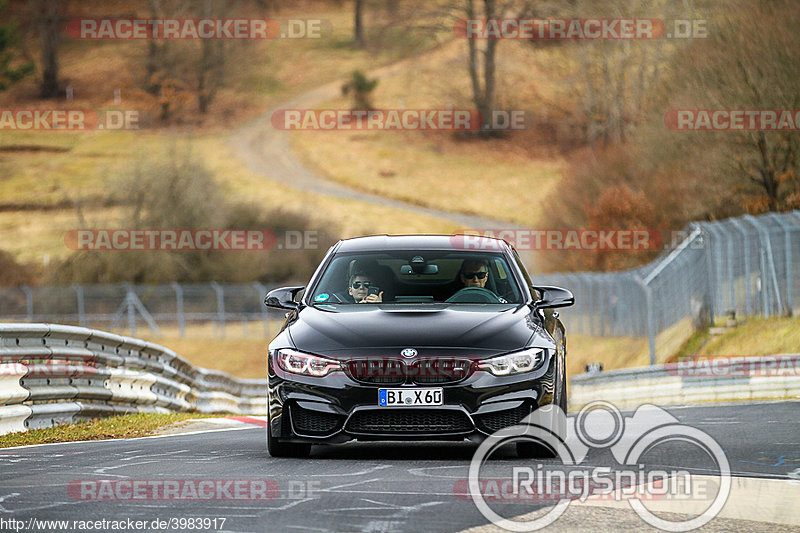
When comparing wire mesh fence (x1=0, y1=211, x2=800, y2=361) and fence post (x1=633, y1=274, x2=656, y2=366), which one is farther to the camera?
fence post (x1=633, y1=274, x2=656, y2=366)

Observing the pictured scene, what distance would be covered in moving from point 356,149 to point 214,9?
91.6ft

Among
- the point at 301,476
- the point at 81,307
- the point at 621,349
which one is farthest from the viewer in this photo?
the point at 81,307

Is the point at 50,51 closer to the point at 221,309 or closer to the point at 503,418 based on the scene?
the point at 221,309

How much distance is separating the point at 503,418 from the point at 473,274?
75.8 inches

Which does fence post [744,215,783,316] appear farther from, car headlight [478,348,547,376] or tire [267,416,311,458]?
tire [267,416,311,458]

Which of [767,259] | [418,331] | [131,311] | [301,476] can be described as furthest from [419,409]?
[131,311]

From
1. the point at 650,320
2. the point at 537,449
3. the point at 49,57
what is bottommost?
the point at 650,320

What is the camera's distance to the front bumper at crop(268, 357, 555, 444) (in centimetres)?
964

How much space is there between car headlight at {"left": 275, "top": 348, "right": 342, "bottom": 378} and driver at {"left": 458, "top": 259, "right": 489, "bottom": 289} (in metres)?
1.97

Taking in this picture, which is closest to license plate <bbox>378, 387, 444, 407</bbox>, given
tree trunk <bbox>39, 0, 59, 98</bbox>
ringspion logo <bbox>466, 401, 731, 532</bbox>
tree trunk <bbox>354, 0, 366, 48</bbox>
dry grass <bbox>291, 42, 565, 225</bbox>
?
ringspion logo <bbox>466, 401, 731, 532</bbox>

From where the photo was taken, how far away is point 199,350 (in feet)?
171

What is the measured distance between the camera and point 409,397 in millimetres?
9617

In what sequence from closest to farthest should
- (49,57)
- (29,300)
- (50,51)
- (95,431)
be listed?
(95,431)
(29,300)
(49,57)
(50,51)

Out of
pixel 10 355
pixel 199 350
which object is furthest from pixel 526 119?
pixel 10 355
